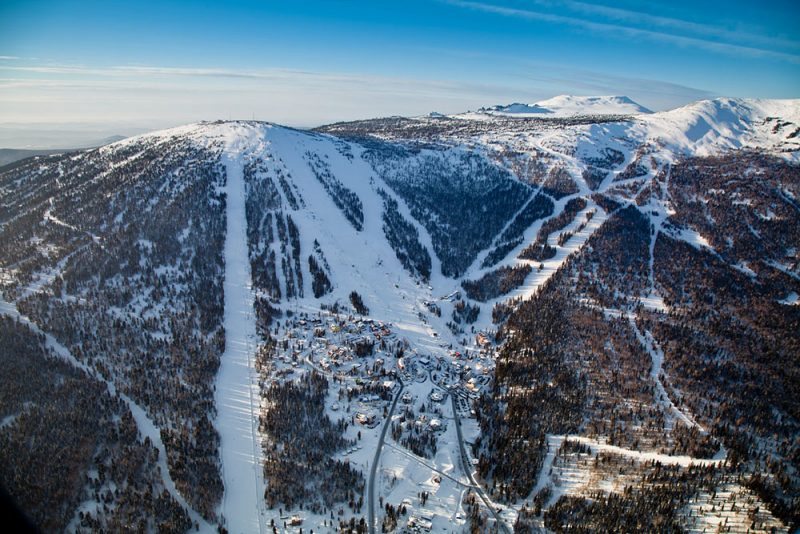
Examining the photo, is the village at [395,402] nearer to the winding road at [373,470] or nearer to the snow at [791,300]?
the winding road at [373,470]

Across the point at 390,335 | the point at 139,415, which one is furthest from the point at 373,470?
the point at 139,415

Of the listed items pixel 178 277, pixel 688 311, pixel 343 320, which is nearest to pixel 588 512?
pixel 343 320

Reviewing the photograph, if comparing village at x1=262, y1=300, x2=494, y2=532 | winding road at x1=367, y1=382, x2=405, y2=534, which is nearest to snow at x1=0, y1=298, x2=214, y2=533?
village at x1=262, y1=300, x2=494, y2=532

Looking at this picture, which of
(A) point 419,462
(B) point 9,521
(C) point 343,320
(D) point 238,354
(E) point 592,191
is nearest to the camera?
(B) point 9,521

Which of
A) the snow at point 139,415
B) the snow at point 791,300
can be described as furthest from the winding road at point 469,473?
the snow at point 791,300

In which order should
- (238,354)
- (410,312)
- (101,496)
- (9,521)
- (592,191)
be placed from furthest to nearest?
1. (592,191)
2. (410,312)
3. (238,354)
4. (101,496)
5. (9,521)

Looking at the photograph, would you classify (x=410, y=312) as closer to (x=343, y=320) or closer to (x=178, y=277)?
(x=343, y=320)

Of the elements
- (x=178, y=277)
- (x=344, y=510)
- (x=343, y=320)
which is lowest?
(x=344, y=510)
